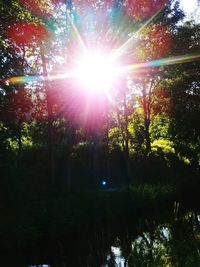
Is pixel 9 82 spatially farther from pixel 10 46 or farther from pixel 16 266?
pixel 16 266

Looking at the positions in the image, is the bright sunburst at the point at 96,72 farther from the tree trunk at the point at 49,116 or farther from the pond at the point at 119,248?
the pond at the point at 119,248

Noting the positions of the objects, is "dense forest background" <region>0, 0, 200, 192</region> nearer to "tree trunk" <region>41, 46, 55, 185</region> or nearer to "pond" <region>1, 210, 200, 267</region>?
"tree trunk" <region>41, 46, 55, 185</region>

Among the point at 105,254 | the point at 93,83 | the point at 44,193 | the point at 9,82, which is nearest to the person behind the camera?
the point at 105,254

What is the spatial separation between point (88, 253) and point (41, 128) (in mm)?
15773

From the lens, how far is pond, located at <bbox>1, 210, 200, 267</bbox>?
33.9 feet

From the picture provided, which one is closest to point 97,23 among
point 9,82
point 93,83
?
point 93,83

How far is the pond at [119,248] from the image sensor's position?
33.9 feet

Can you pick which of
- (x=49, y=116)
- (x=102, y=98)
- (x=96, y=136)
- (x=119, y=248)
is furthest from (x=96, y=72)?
(x=119, y=248)

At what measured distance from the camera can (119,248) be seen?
Result: 13875 millimetres

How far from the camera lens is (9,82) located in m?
17.5

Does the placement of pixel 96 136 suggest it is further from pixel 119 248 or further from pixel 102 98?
pixel 119 248

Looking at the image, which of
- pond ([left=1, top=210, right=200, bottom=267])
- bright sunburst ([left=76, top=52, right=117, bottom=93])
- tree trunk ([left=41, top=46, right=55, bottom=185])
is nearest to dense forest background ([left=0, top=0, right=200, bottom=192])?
tree trunk ([left=41, top=46, right=55, bottom=185])

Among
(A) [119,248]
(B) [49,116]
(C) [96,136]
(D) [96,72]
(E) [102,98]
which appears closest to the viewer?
(A) [119,248]

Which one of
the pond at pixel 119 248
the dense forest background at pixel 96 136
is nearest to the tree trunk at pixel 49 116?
the dense forest background at pixel 96 136
